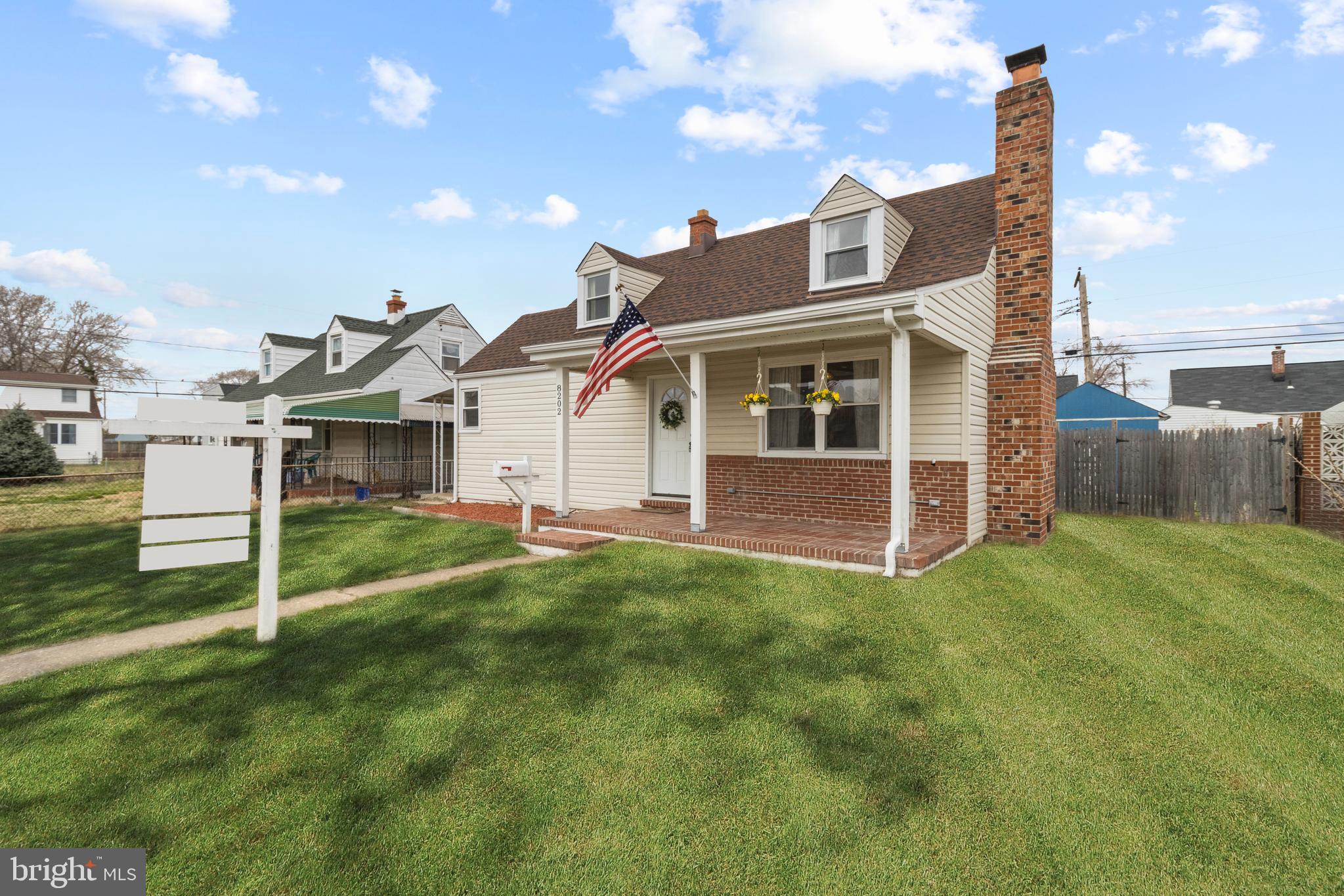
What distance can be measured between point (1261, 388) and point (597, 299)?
106 feet

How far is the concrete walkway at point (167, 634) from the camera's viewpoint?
4355 mm

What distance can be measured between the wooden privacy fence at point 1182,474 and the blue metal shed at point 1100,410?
13.6m

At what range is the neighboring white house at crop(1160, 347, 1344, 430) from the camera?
24.9 meters

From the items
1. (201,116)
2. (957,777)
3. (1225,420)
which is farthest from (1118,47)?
(1225,420)

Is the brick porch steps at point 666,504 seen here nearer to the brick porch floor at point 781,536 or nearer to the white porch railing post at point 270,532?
the brick porch floor at point 781,536

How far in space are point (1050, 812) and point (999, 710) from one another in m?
0.93

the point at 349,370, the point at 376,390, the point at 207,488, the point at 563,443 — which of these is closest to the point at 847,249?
the point at 563,443

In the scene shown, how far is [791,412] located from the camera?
29.5ft

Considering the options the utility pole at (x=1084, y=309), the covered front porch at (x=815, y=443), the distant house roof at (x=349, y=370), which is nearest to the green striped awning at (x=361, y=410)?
the distant house roof at (x=349, y=370)

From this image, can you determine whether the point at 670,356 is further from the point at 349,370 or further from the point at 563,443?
the point at 349,370

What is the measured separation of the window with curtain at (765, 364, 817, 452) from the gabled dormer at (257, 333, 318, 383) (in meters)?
24.3

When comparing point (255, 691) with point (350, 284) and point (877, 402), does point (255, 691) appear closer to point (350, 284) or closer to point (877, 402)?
point (877, 402)

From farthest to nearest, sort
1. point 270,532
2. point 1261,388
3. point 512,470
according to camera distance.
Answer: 1. point 1261,388
2. point 512,470
3. point 270,532

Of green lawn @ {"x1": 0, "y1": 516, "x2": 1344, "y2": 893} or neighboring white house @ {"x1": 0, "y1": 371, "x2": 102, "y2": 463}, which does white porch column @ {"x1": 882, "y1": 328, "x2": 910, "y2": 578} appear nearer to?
green lawn @ {"x1": 0, "y1": 516, "x2": 1344, "y2": 893}
